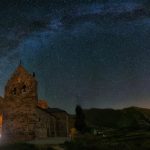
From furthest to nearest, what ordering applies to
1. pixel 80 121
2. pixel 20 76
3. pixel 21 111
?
pixel 80 121, pixel 20 76, pixel 21 111

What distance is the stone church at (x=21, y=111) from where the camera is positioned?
4547cm

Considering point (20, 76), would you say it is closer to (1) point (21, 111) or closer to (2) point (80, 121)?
(1) point (21, 111)

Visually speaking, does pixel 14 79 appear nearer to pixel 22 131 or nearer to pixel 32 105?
pixel 32 105

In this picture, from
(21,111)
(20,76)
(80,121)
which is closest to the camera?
(21,111)

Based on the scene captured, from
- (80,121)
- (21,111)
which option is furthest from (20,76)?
(80,121)

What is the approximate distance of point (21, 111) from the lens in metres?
46.4

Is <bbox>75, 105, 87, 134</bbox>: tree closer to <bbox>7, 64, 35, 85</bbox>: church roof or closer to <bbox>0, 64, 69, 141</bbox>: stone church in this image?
<bbox>0, 64, 69, 141</bbox>: stone church

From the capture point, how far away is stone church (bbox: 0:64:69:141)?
4547 centimetres

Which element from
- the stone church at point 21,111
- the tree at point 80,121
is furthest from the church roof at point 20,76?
the tree at point 80,121

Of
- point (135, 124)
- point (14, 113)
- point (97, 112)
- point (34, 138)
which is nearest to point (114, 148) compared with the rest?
point (34, 138)

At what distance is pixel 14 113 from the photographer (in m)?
46.6

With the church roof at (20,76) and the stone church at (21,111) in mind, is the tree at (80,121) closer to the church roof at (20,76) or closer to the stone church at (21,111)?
the stone church at (21,111)

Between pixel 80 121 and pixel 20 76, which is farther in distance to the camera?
pixel 80 121

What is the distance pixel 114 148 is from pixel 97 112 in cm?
15974
